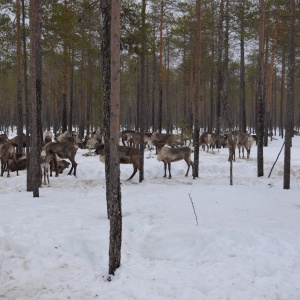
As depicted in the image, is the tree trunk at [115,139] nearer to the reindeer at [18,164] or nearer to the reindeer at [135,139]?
the reindeer at [18,164]

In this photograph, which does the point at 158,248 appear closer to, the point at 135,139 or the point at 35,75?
the point at 35,75

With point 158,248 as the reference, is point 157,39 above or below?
above

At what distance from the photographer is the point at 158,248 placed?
6.19m

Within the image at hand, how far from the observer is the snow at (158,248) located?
16.0 ft

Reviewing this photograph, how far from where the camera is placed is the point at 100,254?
19.3 ft

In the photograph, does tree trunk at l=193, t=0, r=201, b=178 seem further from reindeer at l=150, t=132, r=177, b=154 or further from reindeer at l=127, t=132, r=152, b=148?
reindeer at l=127, t=132, r=152, b=148

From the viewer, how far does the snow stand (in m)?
4.88

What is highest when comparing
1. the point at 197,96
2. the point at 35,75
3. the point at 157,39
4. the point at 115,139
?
the point at 157,39

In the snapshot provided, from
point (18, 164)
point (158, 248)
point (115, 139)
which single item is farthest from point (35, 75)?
point (18, 164)

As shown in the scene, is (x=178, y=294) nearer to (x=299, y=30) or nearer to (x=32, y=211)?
(x=32, y=211)

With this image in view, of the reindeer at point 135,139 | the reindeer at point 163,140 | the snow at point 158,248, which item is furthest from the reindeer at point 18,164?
the reindeer at point 163,140

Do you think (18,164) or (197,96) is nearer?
(197,96)

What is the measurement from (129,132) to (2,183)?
35.9 feet

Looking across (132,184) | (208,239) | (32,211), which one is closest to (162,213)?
(208,239)
